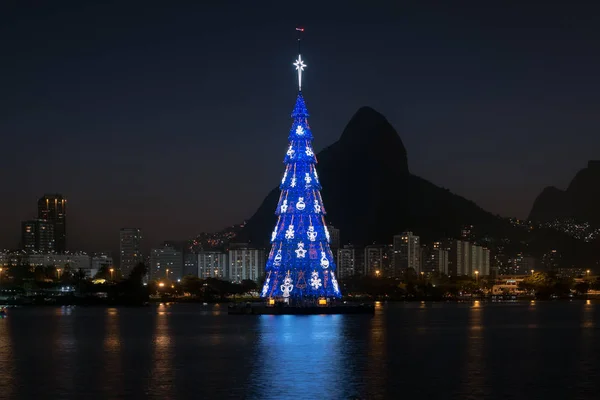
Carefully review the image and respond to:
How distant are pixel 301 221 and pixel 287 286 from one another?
9040mm

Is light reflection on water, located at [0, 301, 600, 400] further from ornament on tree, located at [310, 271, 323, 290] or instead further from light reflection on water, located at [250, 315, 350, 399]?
ornament on tree, located at [310, 271, 323, 290]

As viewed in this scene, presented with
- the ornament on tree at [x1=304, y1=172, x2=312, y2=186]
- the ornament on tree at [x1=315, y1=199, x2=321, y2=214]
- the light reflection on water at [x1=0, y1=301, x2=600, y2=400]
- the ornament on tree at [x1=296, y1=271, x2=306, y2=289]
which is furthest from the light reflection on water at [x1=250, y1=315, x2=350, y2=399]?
the ornament on tree at [x1=304, y1=172, x2=312, y2=186]

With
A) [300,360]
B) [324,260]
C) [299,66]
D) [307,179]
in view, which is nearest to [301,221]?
[307,179]

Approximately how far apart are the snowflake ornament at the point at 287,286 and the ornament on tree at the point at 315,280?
2379 mm

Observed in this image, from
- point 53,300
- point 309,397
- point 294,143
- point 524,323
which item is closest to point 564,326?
point 524,323

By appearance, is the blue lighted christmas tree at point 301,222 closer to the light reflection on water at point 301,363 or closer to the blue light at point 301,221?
the blue light at point 301,221

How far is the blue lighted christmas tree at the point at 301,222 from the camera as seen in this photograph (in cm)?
9631

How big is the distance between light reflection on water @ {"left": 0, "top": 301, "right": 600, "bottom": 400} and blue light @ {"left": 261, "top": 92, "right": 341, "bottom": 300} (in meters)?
11.5

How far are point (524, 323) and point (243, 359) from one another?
52.6m

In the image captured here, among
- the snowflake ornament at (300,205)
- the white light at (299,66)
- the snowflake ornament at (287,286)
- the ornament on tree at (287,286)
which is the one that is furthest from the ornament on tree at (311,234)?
the white light at (299,66)

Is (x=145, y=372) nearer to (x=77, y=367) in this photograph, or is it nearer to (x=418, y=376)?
(x=77, y=367)

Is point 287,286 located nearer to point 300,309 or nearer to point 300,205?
point 300,309

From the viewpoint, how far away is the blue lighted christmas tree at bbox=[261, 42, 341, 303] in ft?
316

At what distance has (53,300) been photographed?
7682 inches
